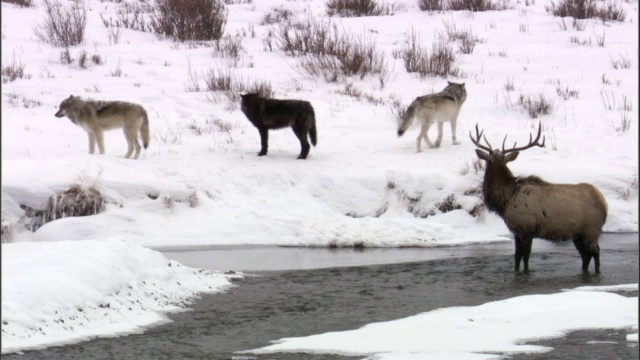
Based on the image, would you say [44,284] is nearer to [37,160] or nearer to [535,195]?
[535,195]

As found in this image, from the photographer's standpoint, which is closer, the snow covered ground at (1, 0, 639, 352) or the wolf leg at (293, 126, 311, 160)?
the snow covered ground at (1, 0, 639, 352)

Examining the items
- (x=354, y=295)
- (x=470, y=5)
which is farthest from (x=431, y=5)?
(x=354, y=295)

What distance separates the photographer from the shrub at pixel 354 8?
82.5ft

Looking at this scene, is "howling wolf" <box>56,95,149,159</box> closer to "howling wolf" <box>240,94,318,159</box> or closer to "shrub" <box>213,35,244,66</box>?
"howling wolf" <box>240,94,318,159</box>

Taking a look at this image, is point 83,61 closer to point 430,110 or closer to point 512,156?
point 430,110

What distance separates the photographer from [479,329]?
685 cm

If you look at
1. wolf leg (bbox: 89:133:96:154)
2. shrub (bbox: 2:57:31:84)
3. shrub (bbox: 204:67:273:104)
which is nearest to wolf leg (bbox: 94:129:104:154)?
wolf leg (bbox: 89:133:96:154)

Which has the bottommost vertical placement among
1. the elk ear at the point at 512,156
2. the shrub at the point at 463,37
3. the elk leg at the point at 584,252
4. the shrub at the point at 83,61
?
the elk leg at the point at 584,252

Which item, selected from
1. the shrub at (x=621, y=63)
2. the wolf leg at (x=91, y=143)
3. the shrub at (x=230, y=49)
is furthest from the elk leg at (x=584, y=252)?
the shrub at (x=230, y=49)

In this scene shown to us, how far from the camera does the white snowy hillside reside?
1212 centimetres

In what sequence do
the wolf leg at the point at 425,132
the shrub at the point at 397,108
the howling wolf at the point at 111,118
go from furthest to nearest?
the shrub at the point at 397,108 < the wolf leg at the point at 425,132 < the howling wolf at the point at 111,118

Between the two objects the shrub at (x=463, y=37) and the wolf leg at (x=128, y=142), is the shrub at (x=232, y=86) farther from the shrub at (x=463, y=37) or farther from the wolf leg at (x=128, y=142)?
the shrub at (x=463, y=37)

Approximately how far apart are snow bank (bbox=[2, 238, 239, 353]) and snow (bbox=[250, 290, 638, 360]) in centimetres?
143

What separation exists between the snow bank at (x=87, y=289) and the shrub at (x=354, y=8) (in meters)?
16.7
